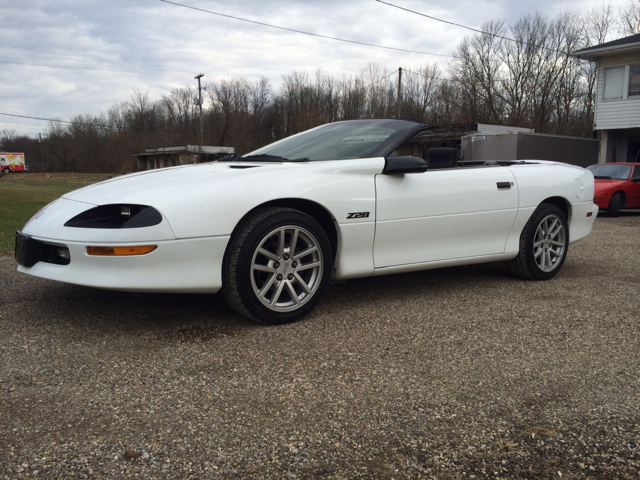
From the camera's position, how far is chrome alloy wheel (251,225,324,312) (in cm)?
330

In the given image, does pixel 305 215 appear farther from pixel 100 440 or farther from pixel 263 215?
pixel 100 440

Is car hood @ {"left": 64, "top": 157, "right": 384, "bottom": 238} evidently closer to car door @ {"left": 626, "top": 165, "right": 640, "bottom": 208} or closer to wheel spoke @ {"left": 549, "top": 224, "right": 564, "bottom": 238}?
wheel spoke @ {"left": 549, "top": 224, "right": 564, "bottom": 238}

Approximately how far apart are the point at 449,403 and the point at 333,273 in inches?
58.2

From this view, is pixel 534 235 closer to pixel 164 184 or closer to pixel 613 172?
pixel 164 184

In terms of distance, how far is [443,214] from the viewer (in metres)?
3.95

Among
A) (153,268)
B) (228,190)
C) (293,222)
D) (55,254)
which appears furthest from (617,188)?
(55,254)

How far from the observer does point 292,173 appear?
346cm

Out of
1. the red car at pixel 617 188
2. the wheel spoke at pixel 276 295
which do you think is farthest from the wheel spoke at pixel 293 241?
the red car at pixel 617 188

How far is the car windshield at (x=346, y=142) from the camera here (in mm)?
3877

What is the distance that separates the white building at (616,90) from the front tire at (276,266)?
799 inches

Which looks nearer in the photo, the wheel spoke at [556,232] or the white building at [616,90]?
the wheel spoke at [556,232]

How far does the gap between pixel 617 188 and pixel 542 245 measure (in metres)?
9.53

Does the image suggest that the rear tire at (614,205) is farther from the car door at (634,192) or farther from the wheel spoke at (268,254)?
the wheel spoke at (268,254)

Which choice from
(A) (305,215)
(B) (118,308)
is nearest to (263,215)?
(A) (305,215)
